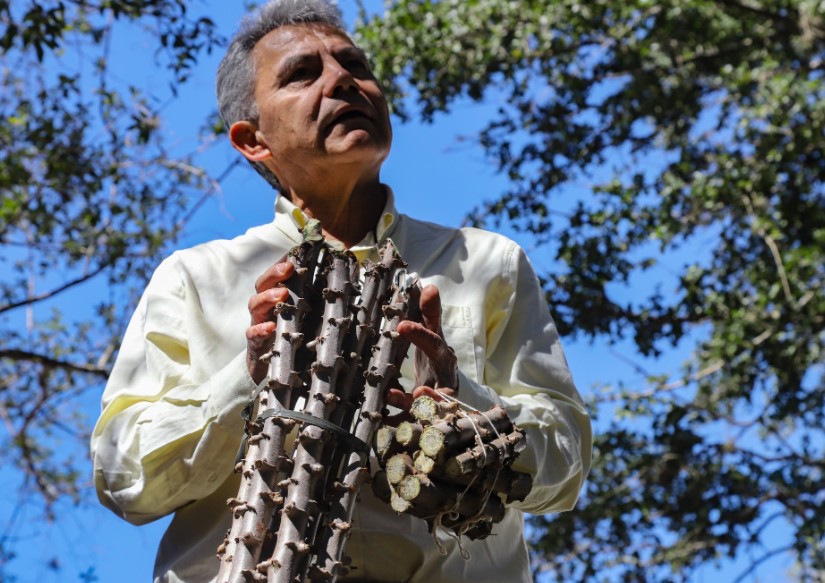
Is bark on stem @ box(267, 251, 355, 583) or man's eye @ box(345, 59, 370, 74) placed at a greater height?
man's eye @ box(345, 59, 370, 74)

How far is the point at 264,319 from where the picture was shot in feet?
7.18

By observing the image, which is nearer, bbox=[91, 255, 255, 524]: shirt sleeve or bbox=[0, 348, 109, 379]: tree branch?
bbox=[91, 255, 255, 524]: shirt sleeve

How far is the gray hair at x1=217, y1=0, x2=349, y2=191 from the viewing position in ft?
9.62

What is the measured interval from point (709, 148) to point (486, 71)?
154cm

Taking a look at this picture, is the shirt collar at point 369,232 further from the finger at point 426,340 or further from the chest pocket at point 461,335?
the finger at point 426,340

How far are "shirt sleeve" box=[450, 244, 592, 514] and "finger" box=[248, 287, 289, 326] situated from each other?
13.7 inches

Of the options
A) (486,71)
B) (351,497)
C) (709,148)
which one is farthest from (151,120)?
(351,497)

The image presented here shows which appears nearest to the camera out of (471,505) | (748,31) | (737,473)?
(471,505)

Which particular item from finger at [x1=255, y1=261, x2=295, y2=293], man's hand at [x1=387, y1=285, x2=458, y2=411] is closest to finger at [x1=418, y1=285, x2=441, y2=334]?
man's hand at [x1=387, y1=285, x2=458, y2=411]

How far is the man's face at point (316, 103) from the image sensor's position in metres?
2.66

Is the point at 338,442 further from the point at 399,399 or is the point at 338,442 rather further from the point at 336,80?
the point at 336,80

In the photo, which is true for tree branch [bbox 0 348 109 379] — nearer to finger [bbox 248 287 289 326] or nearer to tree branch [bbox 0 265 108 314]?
tree branch [bbox 0 265 108 314]

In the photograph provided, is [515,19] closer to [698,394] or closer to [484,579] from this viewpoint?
[698,394]

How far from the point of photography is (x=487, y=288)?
2643 mm
